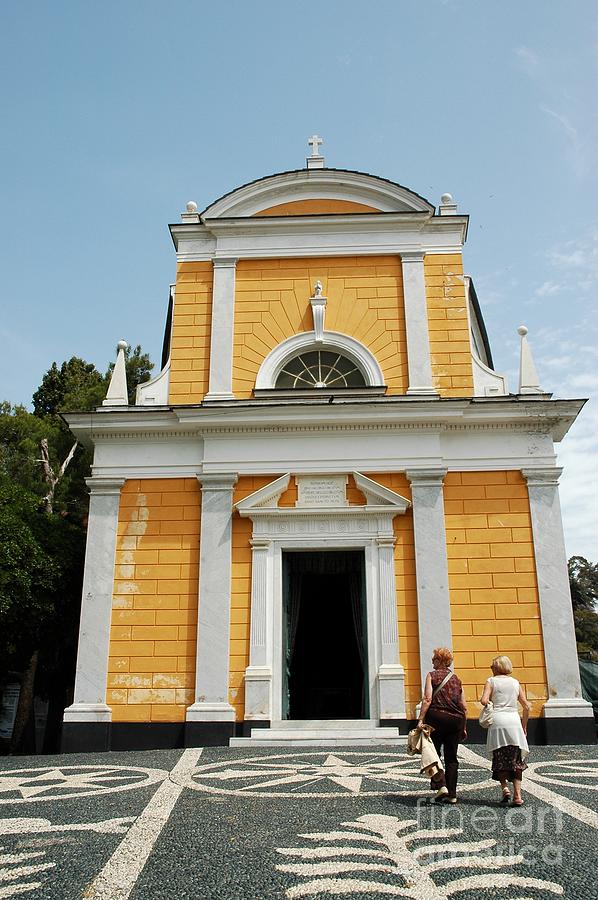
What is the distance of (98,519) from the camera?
11492mm

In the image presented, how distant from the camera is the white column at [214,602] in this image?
34.3 ft

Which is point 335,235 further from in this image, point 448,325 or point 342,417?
point 342,417

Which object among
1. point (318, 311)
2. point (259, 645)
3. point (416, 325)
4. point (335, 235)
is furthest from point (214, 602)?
point (335, 235)

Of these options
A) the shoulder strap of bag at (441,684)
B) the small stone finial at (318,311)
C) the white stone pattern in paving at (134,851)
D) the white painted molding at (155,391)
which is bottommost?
the white stone pattern in paving at (134,851)

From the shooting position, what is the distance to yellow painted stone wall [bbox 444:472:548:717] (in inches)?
417

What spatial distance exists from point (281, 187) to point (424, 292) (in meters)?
3.25

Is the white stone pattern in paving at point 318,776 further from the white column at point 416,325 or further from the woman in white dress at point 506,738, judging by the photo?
the white column at point 416,325

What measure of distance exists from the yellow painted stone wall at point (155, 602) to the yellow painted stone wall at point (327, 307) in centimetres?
231

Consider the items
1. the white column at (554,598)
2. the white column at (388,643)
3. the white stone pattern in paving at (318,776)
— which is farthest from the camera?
the white column at (554,598)

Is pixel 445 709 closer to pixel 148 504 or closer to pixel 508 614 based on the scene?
pixel 508 614

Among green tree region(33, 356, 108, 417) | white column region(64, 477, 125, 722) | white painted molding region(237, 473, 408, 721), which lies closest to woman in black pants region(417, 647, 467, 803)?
white painted molding region(237, 473, 408, 721)

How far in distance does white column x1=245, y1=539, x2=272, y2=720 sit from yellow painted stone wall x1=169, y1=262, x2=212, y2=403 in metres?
3.01

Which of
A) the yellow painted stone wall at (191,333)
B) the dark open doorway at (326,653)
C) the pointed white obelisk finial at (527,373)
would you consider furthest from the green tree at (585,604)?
the yellow painted stone wall at (191,333)

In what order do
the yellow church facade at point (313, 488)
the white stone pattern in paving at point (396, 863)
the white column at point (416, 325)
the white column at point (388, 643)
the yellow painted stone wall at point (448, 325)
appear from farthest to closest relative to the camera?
1. the yellow painted stone wall at point (448, 325)
2. the white column at point (416, 325)
3. the yellow church facade at point (313, 488)
4. the white column at point (388, 643)
5. the white stone pattern in paving at point (396, 863)
